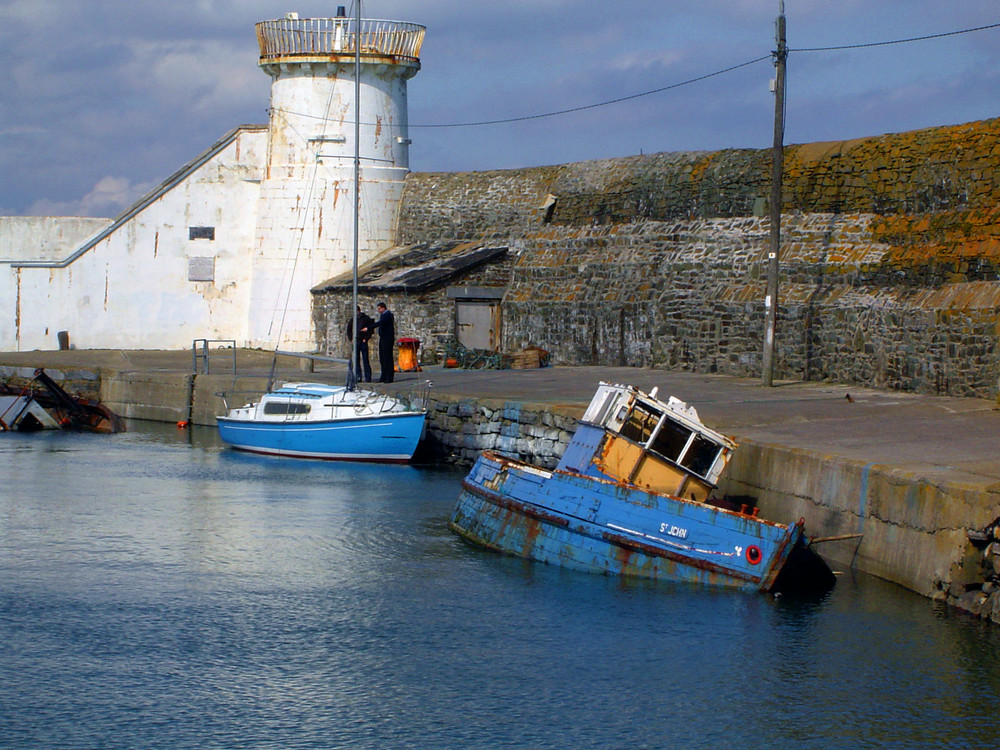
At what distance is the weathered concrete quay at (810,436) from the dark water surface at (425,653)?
1.37 feet

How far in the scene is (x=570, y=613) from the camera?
11.0m

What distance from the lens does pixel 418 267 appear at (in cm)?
2619

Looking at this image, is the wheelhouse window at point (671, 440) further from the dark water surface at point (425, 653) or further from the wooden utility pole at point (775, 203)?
the wooden utility pole at point (775, 203)

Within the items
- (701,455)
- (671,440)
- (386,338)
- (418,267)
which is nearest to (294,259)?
(418,267)

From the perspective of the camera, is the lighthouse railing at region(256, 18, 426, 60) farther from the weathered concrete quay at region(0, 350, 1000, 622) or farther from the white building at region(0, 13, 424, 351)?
the weathered concrete quay at region(0, 350, 1000, 622)

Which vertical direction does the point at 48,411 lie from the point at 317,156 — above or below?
below

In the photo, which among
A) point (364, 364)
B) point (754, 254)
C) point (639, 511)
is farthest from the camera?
point (364, 364)

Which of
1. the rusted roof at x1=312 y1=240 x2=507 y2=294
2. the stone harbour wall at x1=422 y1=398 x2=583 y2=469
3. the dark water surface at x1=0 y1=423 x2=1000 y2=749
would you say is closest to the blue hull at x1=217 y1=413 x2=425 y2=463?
the stone harbour wall at x1=422 y1=398 x2=583 y2=469

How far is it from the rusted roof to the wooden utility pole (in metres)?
8.16

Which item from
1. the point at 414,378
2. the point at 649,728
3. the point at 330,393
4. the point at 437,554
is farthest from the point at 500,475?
the point at 414,378

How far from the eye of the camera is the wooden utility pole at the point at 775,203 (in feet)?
59.1

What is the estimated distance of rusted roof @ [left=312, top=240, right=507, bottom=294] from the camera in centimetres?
2514

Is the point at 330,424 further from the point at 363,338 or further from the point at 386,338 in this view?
the point at 363,338

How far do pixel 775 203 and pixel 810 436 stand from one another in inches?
223
